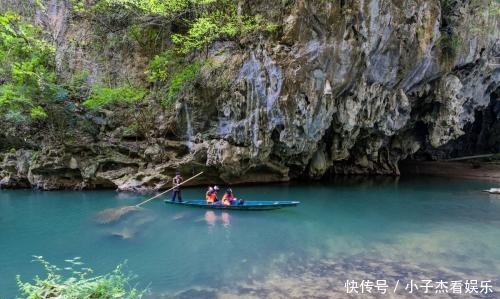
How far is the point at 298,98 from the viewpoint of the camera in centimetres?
1983

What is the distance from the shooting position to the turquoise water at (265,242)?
936 centimetres

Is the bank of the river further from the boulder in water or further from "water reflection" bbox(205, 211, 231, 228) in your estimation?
the boulder in water

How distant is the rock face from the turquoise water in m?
2.68

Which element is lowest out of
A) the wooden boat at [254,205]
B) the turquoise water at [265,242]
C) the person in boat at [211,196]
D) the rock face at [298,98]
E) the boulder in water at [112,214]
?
the turquoise water at [265,242]

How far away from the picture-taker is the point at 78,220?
15.0 meters

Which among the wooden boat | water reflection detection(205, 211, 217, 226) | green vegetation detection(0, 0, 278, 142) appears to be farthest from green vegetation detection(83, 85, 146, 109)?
water reflection detection(205, 211, 217, 226)

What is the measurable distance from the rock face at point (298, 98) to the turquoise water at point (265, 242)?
2.68 m

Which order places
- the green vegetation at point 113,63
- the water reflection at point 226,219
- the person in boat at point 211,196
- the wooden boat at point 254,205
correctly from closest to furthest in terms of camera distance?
the water reflection at point 226,219, the wooden boat at point 254,205, the person in boat at point 211,196, the green vegetation at point 113,63

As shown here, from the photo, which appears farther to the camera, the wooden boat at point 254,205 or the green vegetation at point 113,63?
the green vegetation at point 113,63

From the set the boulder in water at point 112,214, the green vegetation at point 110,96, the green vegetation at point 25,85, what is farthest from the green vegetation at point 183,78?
the boulder in water at point 112,214

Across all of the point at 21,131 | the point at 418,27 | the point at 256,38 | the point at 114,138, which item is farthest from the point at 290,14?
the point at 21,131

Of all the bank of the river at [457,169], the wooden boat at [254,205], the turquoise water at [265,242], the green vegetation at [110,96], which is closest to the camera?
the turquoise water at [265,242]

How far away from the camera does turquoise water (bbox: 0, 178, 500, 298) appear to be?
936 centimetres

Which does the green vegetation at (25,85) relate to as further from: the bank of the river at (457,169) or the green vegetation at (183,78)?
the bank of the river at (457,169)
